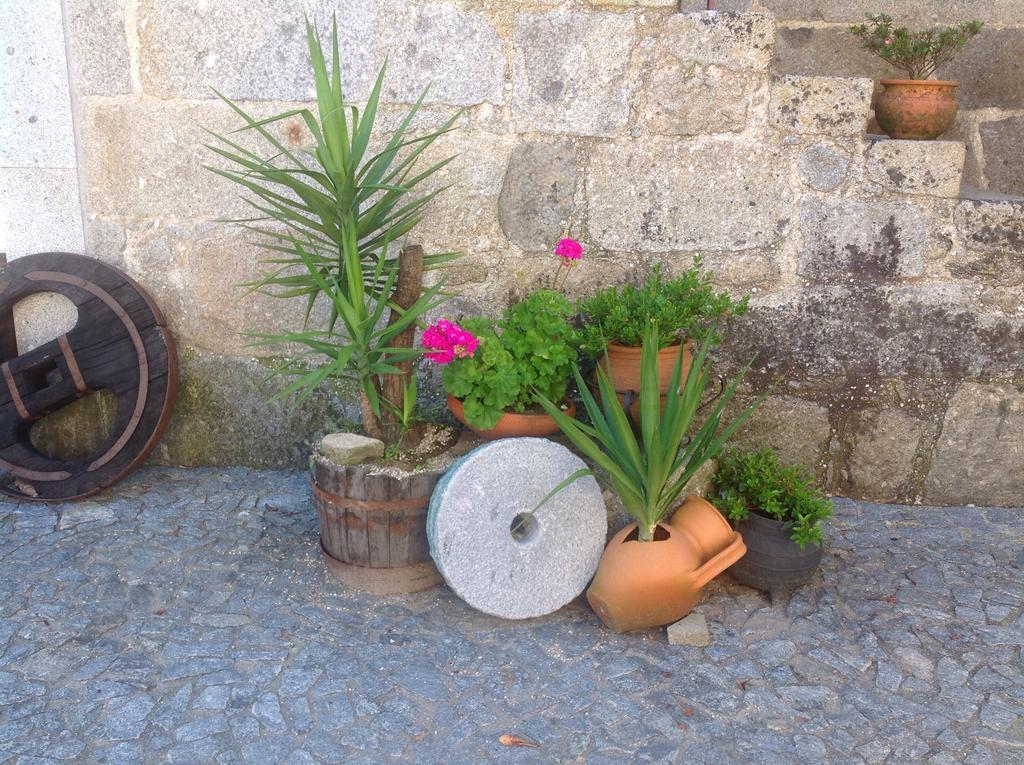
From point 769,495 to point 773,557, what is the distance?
19cm

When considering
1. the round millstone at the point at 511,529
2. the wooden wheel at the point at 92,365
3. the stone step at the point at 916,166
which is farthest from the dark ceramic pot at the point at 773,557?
the wooden wheel at the point at 92,365

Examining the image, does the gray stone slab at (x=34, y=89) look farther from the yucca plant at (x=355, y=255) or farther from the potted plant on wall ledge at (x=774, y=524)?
the potted plant on wall ledge at (x=774, y=524)

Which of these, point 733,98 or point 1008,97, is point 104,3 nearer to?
point 733,98

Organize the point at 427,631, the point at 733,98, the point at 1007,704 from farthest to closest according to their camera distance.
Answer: the point at 733,98 < the point at 427,631 < the point at 1007,704

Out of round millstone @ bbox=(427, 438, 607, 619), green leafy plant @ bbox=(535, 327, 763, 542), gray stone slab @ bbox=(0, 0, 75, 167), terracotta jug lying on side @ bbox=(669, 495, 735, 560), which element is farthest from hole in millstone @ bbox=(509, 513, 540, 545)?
gray stone slab @ bbox=(0, 0, 75, 167)

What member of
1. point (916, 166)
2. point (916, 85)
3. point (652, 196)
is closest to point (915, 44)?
point (916, 85)

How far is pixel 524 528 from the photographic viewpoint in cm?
263

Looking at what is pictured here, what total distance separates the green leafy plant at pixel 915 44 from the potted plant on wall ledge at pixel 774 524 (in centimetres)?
159

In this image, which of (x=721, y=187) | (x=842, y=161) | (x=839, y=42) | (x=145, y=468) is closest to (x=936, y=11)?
(x=839, y=42)

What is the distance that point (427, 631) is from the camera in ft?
8.25

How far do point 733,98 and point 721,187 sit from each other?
0.31 metres

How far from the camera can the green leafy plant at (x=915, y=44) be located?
10.0 ft

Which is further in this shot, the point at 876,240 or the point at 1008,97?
the point at 1008,97

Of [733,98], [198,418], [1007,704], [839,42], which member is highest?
[839,42]
